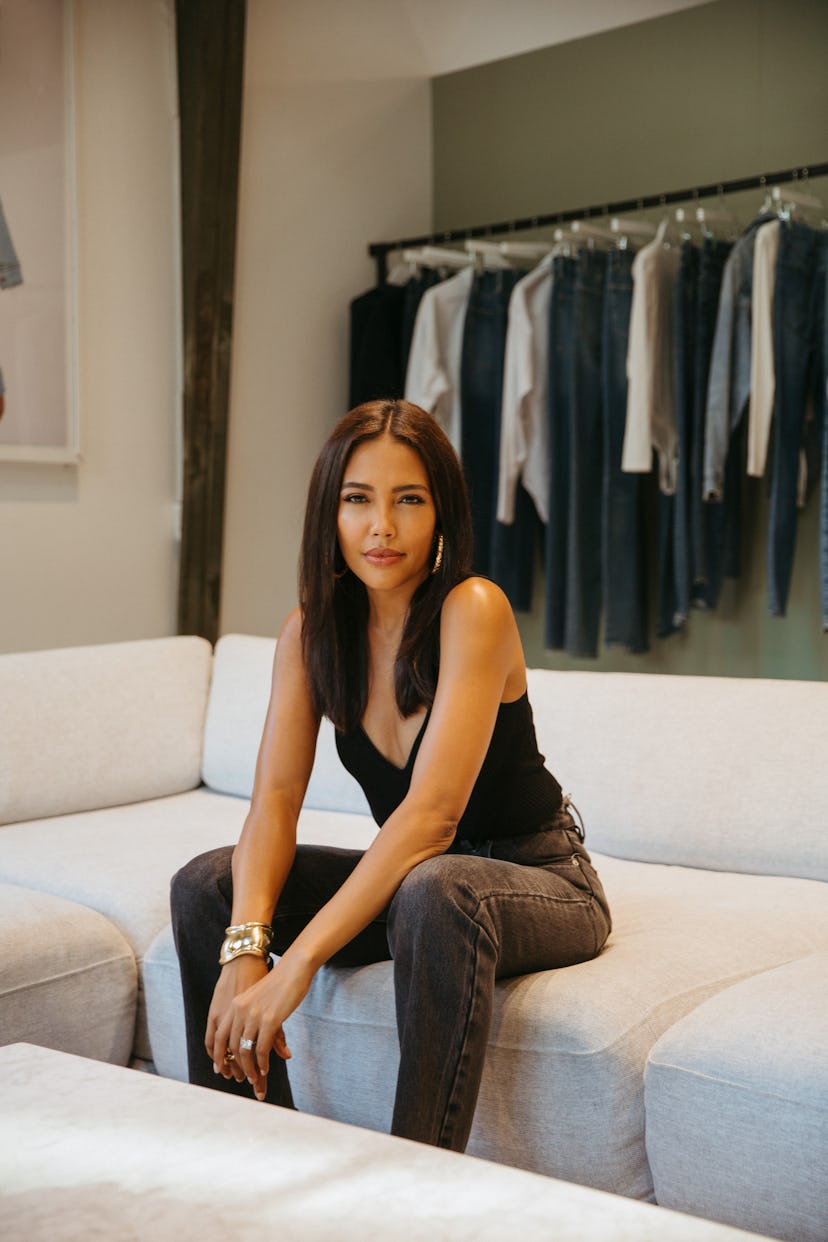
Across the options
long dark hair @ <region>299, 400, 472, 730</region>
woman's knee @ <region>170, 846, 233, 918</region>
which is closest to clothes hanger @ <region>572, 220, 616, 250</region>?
long dark hair @ <region>299, 400, 472, 730</region>

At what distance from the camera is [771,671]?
396 centimetres

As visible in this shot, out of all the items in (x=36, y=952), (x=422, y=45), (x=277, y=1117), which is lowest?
(x=36, y=952)

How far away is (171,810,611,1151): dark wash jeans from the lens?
56.5 inches

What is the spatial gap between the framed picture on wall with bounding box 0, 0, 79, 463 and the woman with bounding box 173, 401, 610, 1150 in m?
1.85

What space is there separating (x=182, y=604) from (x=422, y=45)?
7.17 feet

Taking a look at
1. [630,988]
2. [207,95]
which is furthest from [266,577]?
[630,988]

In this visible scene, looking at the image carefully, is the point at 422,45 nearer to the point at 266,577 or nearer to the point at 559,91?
the point at 559,91

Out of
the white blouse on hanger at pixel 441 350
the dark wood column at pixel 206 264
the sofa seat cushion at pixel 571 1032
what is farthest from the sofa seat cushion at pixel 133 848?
the white blouse on hanger at pixel 441 350

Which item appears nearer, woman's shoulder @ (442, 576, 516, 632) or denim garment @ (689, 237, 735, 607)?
woman's shoulder @ (442, 576, 516, 632)

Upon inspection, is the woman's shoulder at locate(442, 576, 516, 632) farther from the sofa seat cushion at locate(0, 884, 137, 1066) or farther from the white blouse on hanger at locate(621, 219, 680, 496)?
the white blouse on hanger at locate(621, 219, 680, 496)

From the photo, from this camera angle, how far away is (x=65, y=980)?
6.35 feet

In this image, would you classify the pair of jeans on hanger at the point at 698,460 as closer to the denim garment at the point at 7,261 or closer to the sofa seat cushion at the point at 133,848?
the sofa seat cushion at the point at 133,848

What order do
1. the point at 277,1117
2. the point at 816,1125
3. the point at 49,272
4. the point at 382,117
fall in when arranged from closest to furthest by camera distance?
the point at 277,1117 → the point at 816,1125 → the point at 49,272 → the point at 382,117

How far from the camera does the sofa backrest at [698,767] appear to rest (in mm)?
2166
